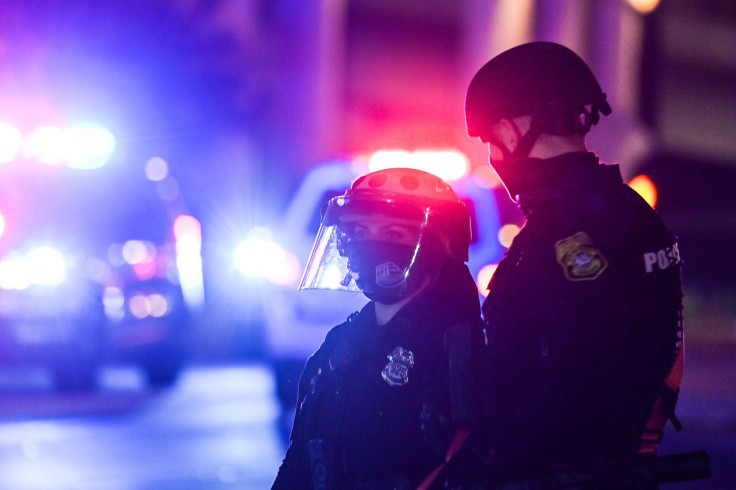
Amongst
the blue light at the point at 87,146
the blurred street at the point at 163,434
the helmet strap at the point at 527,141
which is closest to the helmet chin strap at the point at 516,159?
the helmet strap at the point at 527,141

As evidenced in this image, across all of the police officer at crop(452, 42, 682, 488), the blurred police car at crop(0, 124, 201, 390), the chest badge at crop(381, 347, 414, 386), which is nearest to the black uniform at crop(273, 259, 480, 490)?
the chest badge at crop(381, 347, 414, 386)

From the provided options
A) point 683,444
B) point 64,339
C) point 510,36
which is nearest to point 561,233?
point 683,444

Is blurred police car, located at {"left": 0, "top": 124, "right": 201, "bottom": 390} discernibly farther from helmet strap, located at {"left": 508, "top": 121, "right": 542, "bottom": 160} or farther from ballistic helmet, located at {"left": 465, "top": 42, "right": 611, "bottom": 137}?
helmet strap, located at {"left": 508, "top": 121, "right": 542, "bottom": 160}

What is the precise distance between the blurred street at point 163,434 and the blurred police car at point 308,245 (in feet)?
2.11

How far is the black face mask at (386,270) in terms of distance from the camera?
128 inches

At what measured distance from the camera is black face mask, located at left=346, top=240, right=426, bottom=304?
3256 millimetres

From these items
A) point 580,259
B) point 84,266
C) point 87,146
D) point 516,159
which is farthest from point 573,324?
point 87,146

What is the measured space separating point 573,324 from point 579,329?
2cm

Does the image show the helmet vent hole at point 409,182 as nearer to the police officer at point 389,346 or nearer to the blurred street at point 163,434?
the police officer at point 389,346

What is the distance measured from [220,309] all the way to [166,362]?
10607mm

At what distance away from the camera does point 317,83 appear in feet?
74.6

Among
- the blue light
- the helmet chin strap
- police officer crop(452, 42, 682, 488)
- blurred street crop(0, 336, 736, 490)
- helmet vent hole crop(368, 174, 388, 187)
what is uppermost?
A: the blue light

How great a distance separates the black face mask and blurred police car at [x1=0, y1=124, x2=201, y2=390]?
8974 millimetres

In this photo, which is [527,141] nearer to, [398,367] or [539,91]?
[539,91]
